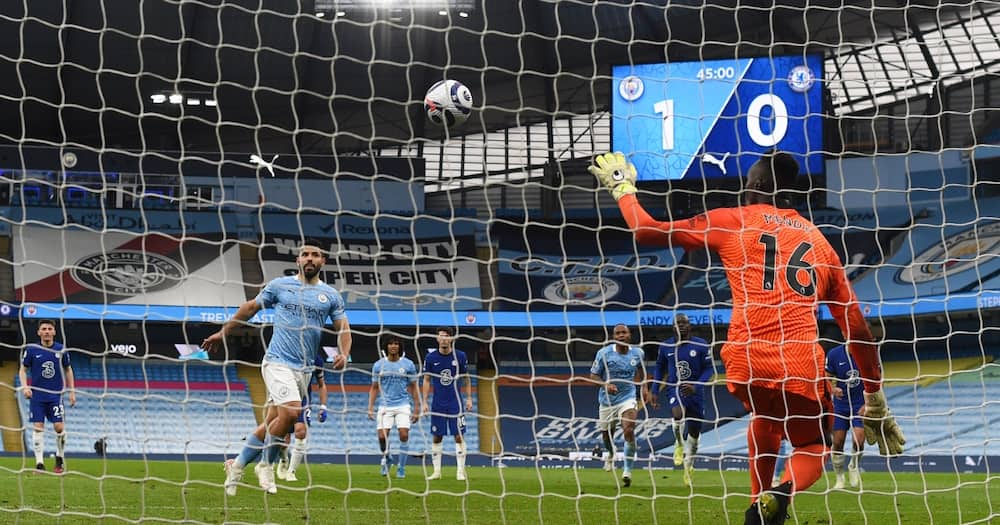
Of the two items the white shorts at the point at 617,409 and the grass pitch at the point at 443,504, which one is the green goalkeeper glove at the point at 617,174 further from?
the white shorts at the point at 617,409

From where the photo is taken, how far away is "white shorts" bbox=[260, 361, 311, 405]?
838 centimetres

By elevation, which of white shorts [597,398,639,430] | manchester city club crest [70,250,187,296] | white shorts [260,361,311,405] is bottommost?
white shorts [597,398,639,430]

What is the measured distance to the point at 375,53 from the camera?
24.2m

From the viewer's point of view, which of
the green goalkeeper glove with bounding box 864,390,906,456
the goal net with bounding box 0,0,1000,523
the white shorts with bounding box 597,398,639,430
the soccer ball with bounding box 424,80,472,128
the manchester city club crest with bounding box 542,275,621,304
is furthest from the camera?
the manchester city club crest with bounding box 542,275,621,304

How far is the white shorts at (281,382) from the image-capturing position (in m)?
8.38

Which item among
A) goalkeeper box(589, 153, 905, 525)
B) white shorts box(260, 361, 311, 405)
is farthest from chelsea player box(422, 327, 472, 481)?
goalkeeper box(589, 153, 905, 525)

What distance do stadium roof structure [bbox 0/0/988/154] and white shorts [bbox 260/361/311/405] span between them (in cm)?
1475

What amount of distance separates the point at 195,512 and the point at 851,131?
22.2m

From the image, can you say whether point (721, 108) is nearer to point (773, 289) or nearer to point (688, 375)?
point (688, 375)

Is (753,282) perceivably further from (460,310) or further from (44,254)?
(44,254)

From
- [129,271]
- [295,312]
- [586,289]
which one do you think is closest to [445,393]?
[295,312]

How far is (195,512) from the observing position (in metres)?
7.87

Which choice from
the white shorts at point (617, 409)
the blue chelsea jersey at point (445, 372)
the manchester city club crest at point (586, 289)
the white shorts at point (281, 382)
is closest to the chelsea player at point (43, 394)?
the blue chelsea jersey at point (445, 372)

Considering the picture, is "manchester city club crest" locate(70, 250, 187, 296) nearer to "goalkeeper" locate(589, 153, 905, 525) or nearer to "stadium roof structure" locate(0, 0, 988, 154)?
"stadium roof structure" locate(0, 0, 988, 154)
